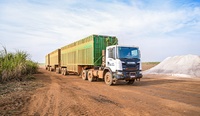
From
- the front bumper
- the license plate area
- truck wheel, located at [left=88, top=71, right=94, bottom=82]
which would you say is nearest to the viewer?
the front bumper

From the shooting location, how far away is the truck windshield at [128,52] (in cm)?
1259

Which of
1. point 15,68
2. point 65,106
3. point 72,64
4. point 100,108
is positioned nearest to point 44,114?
point 65,106

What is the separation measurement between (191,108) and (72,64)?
16.5 metres

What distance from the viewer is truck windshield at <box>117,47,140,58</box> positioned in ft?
41.3

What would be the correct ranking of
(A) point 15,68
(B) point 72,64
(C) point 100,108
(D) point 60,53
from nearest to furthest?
1. (C) point 100,108
2. (A) point 15,68
3. (B) point 72,64
4. (D) point 60,53

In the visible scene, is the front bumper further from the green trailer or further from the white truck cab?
the green trailer

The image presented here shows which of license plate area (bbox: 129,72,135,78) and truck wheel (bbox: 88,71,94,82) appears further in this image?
truck wheel (bbox: 88,71,94,82)

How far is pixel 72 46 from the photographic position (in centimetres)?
2206

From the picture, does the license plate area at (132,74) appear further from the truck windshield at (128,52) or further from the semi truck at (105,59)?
the truck windshield at (128,52)

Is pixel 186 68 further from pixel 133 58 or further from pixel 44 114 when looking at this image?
pixel 44 114

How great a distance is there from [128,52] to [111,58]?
4.28 ft

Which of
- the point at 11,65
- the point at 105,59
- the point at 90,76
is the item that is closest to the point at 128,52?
the point at 105,59

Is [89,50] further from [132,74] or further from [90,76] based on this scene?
[132,74]

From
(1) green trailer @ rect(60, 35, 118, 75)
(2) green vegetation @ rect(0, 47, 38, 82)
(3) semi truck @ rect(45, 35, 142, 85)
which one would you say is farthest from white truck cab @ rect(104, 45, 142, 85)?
(2) green vegetation @ rect(0, 47, 38, 82)
